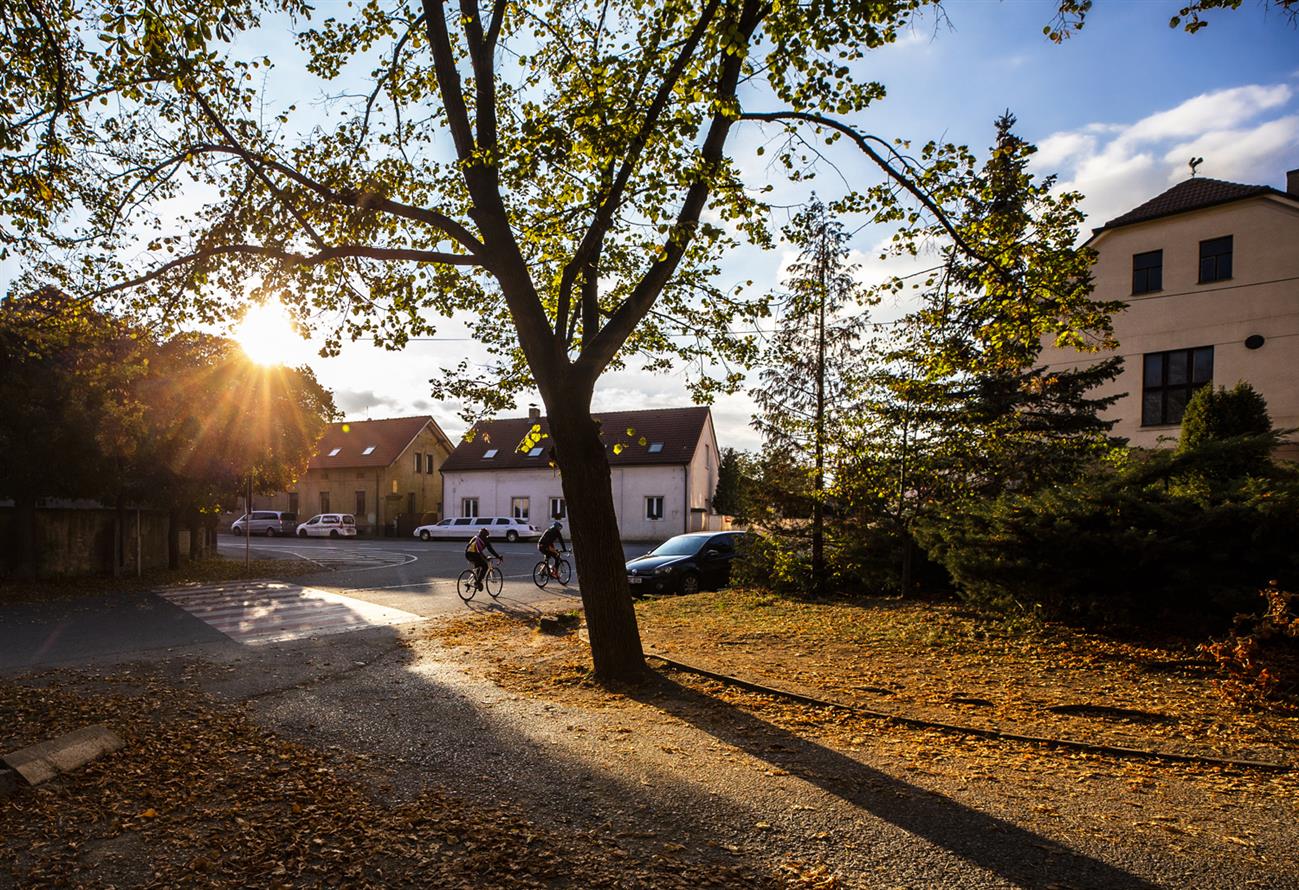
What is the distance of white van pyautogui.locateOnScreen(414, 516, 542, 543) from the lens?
143 ft

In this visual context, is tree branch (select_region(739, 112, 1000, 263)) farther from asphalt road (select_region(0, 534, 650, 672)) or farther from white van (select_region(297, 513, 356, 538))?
white van (select_region(297, 513, 356, 538))

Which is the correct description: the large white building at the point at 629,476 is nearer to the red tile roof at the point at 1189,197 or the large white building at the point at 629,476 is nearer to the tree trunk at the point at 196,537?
the tree trunk at the point at 196,537

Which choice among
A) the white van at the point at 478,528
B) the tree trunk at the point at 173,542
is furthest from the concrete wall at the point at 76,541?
A: the white van at the point at 478,528

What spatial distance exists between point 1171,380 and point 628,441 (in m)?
25.1

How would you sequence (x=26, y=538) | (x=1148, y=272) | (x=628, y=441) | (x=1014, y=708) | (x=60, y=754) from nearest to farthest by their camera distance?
1. (x=60, y=754)
2. (x=1014, y=708)
3. (x=26, y=538)
4. (x=1148, y=272)
5. (x=628, y=441)

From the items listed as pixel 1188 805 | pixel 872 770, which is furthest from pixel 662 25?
pixel 1188 805

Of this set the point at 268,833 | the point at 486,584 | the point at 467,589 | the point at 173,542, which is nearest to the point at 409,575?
the point at 486,584

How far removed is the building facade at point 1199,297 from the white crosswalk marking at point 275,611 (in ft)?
68.8

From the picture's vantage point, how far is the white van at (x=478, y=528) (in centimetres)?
4350

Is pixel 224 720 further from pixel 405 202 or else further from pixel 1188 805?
pixel 1188 805

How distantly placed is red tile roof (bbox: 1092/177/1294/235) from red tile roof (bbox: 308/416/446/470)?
4274 cm

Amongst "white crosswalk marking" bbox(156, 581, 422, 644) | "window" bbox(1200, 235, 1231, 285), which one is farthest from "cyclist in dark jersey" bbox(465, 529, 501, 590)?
"window" bbox(1200, 235, 1231, 285)

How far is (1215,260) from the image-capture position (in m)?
22.3

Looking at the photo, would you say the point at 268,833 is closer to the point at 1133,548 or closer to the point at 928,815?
the point at 928,815
